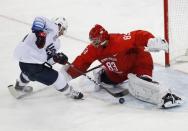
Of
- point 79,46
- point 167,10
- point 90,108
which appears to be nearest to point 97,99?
point 90,108

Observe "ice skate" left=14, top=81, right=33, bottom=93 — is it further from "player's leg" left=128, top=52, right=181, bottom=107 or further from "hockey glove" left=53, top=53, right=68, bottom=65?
"player's leg" left=128, top=52, right=181, bottom=107

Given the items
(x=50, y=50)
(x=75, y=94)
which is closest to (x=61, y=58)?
(x=50, y=50)

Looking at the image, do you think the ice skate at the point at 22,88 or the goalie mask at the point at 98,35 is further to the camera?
the ice skate at the point at 22,88

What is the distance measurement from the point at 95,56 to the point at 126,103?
34 cm

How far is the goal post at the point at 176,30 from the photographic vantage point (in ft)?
11.1

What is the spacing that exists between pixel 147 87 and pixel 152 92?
0.04m

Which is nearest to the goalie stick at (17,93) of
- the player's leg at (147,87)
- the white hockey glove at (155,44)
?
the player's leg at (147,87)

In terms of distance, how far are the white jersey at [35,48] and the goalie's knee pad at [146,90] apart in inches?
19.9

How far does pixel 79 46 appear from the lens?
3992 millimetres

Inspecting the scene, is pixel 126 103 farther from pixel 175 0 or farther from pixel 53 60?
pixel 175 0

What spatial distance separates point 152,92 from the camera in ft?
9.13

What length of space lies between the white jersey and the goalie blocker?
1.66 feet

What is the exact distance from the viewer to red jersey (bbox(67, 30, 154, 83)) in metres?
2.87

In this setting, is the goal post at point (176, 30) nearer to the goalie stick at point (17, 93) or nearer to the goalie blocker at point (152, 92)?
the goalie blocker at point (152, 92)
